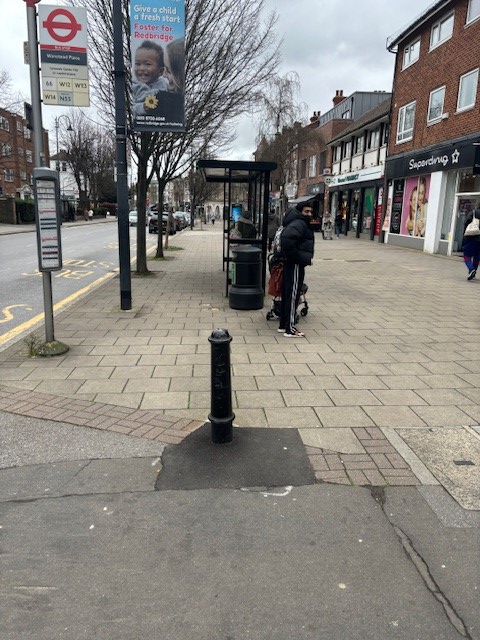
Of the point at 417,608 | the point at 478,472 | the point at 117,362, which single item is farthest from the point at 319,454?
the point at 117,362

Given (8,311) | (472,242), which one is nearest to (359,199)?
(472,242)

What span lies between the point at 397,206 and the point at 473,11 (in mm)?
8182

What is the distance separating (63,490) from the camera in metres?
3.12

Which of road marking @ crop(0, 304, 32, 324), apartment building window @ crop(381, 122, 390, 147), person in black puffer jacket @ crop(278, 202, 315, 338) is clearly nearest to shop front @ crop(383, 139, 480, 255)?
apartment building window @ crop(381, 122, 390, 147)

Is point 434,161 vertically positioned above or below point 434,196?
above

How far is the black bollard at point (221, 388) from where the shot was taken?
3.54 m

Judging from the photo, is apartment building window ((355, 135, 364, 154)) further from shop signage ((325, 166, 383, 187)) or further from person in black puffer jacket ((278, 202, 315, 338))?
person in black puffer jacket ((278, 202, 315, 338))

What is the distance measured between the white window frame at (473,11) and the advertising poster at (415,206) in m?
5.55

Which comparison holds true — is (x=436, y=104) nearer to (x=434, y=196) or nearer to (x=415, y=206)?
(x=434, y=196)

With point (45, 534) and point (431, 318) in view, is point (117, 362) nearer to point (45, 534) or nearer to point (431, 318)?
point (45, 534)

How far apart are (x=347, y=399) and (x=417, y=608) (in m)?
2.48

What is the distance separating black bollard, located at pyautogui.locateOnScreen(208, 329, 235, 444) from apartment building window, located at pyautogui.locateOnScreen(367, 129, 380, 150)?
26.8m

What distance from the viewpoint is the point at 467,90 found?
1727 centimetres

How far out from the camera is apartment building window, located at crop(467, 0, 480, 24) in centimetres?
1669
